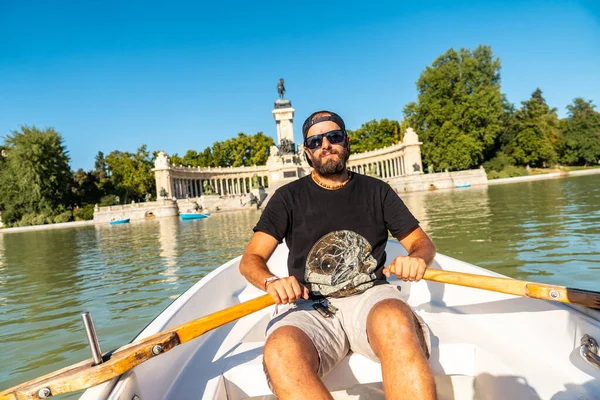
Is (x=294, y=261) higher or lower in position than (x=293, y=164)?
lower

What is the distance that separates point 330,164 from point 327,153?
89 mm

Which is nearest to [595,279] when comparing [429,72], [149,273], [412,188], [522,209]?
[149,273]

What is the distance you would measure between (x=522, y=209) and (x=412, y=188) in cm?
3018

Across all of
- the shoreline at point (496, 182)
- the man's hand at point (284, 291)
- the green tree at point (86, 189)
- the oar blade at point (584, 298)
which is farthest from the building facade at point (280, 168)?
the oar blade at point (584, 298)

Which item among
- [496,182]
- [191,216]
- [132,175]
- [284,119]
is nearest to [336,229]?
[191,216]

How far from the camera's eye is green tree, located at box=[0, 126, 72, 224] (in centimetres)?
4606

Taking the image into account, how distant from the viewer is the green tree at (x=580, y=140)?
49375mm

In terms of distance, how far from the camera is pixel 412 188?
43.3 m

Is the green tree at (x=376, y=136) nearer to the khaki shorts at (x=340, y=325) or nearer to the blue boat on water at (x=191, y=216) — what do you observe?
the blue boat on water at (x=191, y=216)

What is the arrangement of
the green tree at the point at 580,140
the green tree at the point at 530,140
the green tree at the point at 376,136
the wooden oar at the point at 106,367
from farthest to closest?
1. the green tree at the point at 376,136
2. the green tree at the point at 580,140
3. the green tree at the point at 530,140
4. the wooden oar at the point at 106,367

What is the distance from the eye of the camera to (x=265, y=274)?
2.44 m

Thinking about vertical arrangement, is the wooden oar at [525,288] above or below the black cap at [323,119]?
below

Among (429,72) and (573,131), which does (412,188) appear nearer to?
(429,72)

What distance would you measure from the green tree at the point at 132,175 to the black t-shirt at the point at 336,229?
58910 mm
